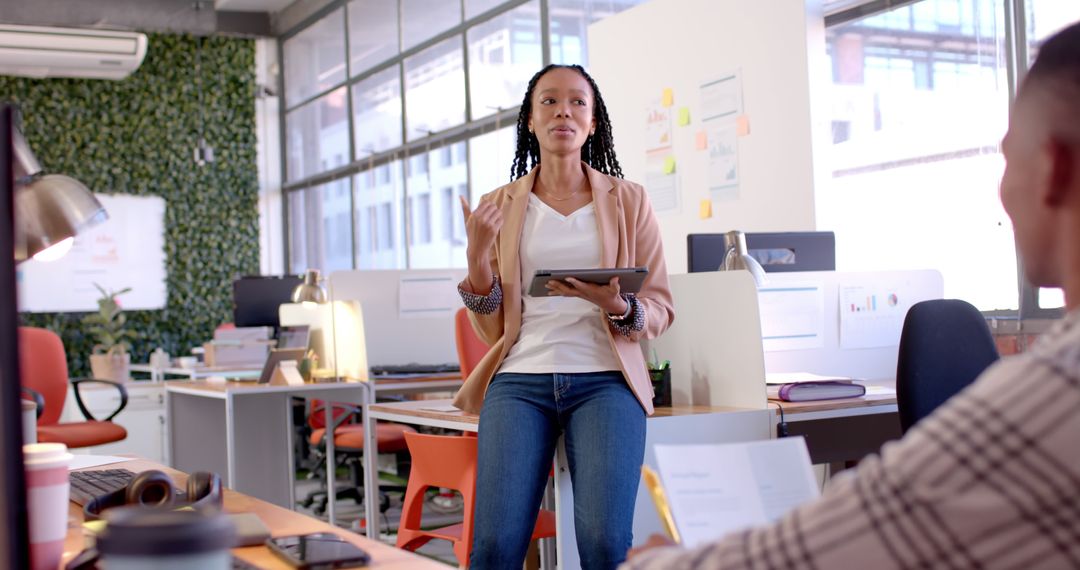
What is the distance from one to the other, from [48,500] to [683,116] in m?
4.48

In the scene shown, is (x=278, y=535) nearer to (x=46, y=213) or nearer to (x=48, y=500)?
(x=48, y=500)

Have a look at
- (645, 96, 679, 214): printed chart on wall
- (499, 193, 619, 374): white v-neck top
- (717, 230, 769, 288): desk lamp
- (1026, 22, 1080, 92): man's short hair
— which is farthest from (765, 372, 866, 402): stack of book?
(645, 96, 679, 214): printed chart on wall

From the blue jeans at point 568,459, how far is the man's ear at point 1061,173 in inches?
63.4

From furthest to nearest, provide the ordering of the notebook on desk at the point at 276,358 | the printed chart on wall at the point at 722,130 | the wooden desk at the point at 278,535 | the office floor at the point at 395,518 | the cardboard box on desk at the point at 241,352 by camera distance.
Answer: the cardboard box on desk at the point at 241,352 < the printed chart on wall at the point at 722,130 < the office floor at the point at 395,518 < the notebook on desk at the point at 276,358 < the wooden desk at the point at 278,535

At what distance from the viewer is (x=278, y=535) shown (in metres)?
1.24

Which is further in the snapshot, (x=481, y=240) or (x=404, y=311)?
(x=404, y=311)

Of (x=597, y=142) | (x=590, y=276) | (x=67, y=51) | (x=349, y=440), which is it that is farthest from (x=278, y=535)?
(x=67, y=51)

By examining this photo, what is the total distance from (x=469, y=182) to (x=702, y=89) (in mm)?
2877

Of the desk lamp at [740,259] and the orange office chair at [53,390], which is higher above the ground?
the desk lamp at [740,259]

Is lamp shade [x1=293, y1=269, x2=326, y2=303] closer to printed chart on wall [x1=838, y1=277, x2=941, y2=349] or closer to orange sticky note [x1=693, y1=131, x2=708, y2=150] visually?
orange sticky note [x1=693, y1=131, x2=708, y2=150]

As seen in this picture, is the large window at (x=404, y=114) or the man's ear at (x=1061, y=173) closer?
the man's ear at (x=1061, y=173)

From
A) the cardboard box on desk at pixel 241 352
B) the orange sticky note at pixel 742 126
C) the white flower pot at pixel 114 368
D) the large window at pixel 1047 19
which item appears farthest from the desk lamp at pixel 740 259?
the white flower pot at pixel 114 368

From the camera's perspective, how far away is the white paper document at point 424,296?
16.4 ft

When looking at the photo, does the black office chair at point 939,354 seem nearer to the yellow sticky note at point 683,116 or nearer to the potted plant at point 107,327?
the yellow sticky note at point 683,116
